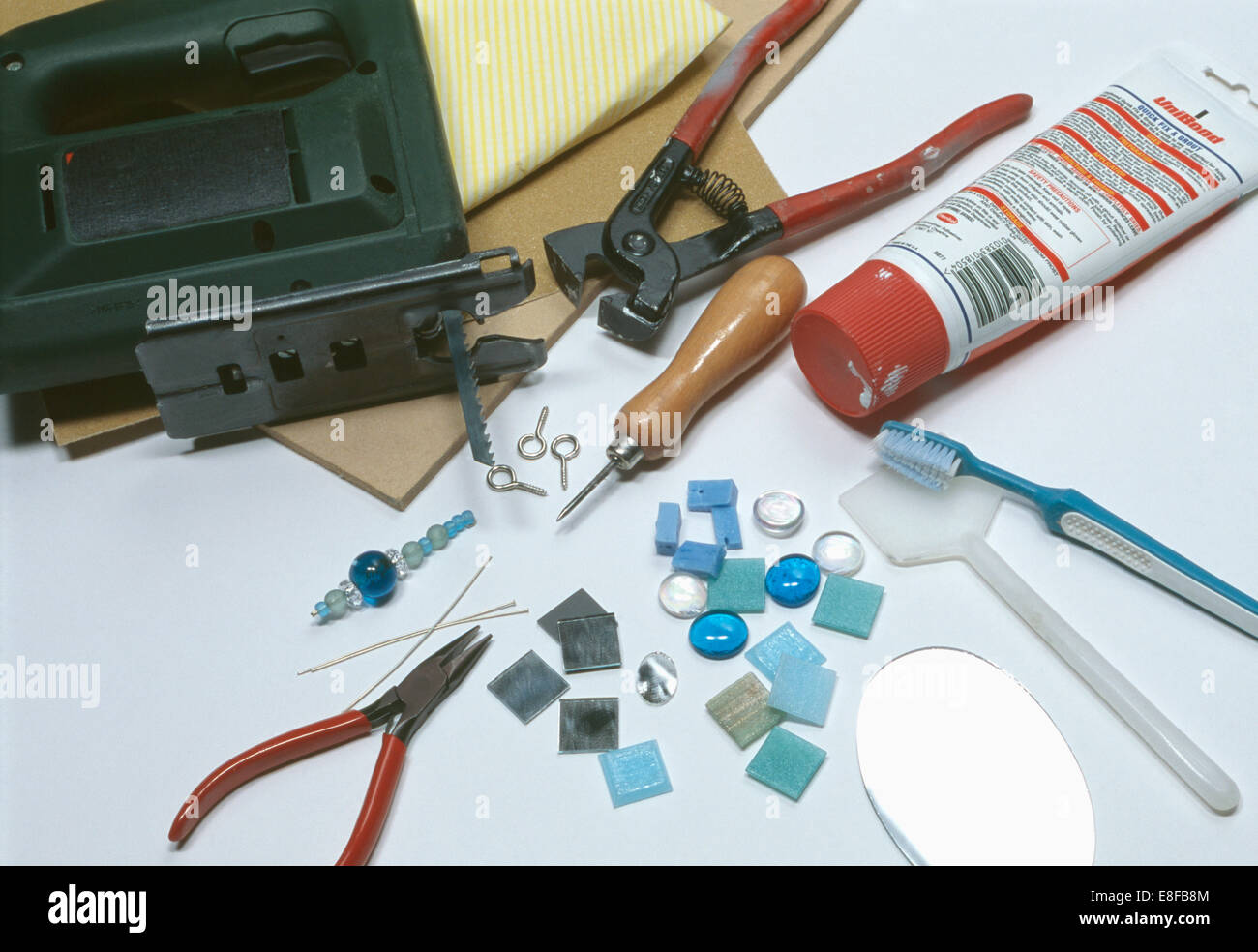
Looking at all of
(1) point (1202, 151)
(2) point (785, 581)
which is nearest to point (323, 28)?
(2) point (785, 581)

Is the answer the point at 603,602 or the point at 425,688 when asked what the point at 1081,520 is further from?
the point at 425,688

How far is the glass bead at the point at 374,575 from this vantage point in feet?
3.37

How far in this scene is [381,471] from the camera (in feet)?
3.65

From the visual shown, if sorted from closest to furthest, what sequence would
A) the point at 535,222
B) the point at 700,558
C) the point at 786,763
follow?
the point at 786,763 → the point at 700,558 → the point at 535,222

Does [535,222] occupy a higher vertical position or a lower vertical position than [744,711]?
higher

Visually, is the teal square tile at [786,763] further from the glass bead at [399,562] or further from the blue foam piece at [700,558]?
the glass bead at [399,562]

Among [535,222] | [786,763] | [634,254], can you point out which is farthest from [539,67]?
[786,763]

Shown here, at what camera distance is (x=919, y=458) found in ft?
3.48

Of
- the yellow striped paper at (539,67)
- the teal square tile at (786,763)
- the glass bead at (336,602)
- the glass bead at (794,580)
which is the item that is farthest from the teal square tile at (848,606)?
the yellow striped paper at (539,67)

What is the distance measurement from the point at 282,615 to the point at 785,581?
1.57ft

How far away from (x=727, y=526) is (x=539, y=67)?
0.64 m

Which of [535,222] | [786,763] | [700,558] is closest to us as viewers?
[786,763]

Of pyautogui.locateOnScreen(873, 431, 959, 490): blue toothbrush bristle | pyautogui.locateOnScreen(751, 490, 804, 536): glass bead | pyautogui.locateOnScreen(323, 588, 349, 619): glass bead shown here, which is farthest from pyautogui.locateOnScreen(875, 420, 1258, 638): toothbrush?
pyautogui.locateOnScreen(323, 588, 349, 619): glass bead

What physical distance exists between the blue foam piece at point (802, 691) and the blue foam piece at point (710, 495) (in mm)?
174
